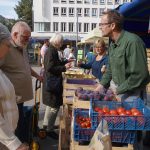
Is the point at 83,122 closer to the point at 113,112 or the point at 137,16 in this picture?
the point at 113,112

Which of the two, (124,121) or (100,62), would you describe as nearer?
(124,121)

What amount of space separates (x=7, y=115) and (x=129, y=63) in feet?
5.57

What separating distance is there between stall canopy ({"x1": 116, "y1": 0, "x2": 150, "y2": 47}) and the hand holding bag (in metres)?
1.72

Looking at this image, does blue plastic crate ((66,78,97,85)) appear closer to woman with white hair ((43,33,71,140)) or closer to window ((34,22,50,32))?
woman with white hair ((43,33,71,140))

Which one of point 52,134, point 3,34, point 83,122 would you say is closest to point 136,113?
point 83,122

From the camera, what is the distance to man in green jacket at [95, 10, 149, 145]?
397 centimetres

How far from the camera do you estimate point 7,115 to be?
2.74 metres

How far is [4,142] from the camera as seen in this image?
8.57 ft

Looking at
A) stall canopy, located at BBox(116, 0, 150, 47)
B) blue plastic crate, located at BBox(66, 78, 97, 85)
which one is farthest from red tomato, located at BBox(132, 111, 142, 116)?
stall canopy, located at BBox(116, 0, 150, 47)

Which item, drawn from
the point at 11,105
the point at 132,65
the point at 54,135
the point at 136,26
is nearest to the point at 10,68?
the point at 132,65

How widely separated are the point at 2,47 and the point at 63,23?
76539 millimetres

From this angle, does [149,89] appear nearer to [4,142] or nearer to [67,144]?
[67,144]

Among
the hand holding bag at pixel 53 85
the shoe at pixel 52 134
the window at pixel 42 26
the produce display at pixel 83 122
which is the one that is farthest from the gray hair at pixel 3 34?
the window at pixel 42 26

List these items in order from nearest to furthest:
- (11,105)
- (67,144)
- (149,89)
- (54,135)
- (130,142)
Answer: (11,105)
(130,142)
(67,144)
(54,135)
(149,89)
